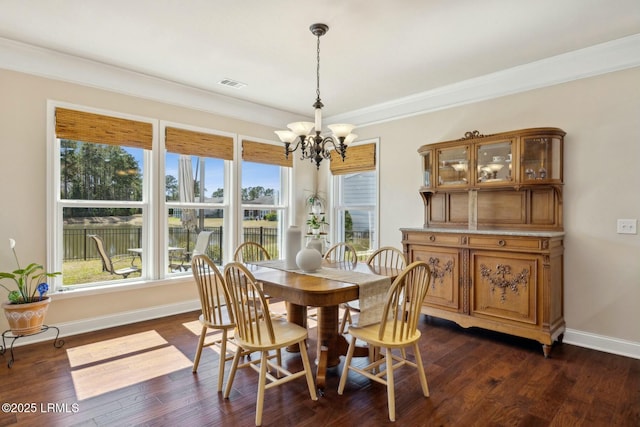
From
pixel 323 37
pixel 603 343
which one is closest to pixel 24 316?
pixel 323 37

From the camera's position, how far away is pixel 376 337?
7.68 feet

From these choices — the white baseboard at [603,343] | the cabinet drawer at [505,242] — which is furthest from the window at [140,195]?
the white baseboard at [603,343]

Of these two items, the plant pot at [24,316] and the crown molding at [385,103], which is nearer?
the plant pot at [24,316]

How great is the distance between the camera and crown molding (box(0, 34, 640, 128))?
127 inches

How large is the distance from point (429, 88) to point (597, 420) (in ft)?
11.5

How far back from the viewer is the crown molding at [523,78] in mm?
3164

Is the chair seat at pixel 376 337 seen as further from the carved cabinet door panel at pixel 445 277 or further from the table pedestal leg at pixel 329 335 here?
the carved cabinet door panel at pixel 445 277

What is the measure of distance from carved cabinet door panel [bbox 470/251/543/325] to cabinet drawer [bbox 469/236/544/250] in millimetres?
66

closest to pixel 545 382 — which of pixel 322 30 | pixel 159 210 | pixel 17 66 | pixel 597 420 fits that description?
pixel 597 420

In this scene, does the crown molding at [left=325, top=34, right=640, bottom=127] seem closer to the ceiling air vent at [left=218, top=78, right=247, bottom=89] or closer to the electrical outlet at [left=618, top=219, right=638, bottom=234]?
the electrical outlet at [left=618, top=219, right=638, bottom=234]

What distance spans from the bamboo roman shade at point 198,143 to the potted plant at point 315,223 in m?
1.55

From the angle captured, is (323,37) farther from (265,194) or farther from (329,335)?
(265,194)

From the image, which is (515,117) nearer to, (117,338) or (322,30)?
(322,30)

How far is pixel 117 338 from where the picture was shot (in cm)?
349
